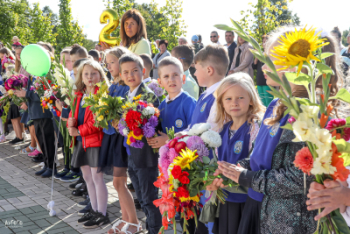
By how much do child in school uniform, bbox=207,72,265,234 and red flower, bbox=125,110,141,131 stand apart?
3.03 feet

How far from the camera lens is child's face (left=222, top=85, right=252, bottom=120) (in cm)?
245

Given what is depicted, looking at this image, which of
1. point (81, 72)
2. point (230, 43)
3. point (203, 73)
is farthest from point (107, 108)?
point (230, 43)

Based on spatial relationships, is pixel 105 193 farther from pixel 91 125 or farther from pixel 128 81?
pixel 128 81

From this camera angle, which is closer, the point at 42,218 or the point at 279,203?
the point at 279,203

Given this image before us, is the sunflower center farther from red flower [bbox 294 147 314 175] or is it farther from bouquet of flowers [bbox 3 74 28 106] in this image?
bouquet of flowers [bbox 3 74 28 106]

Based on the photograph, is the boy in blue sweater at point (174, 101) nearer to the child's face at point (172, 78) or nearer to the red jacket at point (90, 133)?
the child's face at point (172, 78)

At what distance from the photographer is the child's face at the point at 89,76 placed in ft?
14.2

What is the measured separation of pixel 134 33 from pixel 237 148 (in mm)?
3432

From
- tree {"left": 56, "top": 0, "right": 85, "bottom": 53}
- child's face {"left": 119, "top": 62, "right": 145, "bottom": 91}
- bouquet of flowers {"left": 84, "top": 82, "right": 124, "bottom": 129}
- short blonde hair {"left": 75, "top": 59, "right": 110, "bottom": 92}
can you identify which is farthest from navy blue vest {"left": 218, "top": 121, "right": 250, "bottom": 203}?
tree {"left": 56, "top": 0, "right": 85, "bottom": 53}

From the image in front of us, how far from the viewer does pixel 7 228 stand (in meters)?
4.18

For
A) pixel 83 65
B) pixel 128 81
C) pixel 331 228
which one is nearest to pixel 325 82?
pixel 331 228

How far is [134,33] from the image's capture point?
524 centimetres

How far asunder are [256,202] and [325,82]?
3.31 ft

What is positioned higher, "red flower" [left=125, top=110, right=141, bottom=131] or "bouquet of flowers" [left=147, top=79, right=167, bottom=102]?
"bouquet of flowers" [left=147, top=79, right=167, bottom=102]
